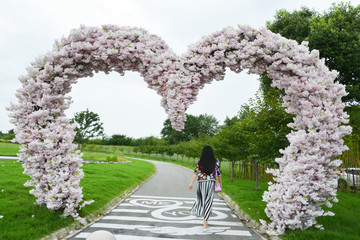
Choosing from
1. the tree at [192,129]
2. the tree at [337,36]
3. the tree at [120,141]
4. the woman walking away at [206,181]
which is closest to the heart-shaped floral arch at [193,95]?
the woman walking away at [206,181]

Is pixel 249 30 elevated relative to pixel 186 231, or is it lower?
elevated

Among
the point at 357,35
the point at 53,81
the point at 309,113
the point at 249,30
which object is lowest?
the point at 309,113

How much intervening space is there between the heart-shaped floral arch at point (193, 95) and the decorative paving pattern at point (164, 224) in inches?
Answer: 37.4

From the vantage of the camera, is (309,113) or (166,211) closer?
(309,113)

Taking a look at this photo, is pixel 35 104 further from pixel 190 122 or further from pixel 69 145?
pixel 190 122

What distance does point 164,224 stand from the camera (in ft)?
22.3

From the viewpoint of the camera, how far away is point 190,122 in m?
74.2

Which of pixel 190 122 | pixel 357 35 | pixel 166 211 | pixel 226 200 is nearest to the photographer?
pixel 166 211

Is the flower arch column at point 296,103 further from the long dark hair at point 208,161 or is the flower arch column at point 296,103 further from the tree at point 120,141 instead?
the tree at point 120,141

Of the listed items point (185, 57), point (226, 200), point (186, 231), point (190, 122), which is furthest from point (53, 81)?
point (190, 122)

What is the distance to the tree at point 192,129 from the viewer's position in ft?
244

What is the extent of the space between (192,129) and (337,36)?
62294 millimetres

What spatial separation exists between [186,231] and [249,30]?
5.20 m

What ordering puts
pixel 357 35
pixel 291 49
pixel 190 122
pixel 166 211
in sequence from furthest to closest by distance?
pixel 190 122 < pixel 357 35 < pixel 166 211 < pixel 291 49
